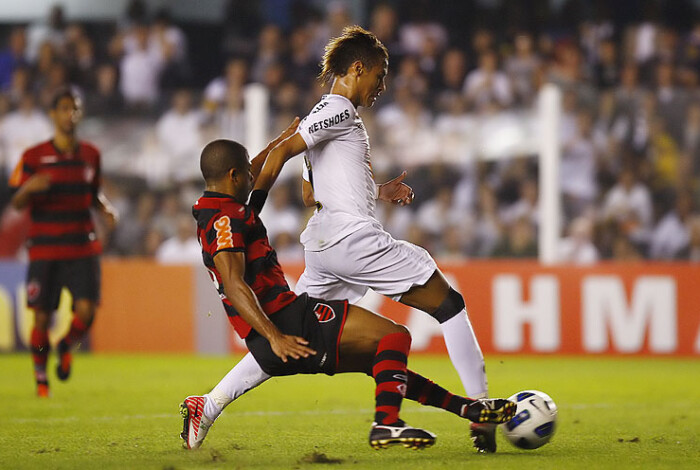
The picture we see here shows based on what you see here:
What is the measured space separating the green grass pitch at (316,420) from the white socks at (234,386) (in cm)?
20

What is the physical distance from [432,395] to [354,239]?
0.78 metres

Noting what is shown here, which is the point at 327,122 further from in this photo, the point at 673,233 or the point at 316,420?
the point at 673,233

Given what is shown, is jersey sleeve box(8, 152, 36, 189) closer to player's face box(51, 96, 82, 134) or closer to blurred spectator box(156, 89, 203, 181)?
player's face box(51, 96, 82, 134)

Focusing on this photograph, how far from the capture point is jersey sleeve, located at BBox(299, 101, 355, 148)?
4977mm

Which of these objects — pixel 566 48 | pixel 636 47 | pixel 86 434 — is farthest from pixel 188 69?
pixel 86 434

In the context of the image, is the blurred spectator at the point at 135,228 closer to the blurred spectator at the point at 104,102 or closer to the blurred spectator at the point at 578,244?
the blurred spectator at the point at 104,102

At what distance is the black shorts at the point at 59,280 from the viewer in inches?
321

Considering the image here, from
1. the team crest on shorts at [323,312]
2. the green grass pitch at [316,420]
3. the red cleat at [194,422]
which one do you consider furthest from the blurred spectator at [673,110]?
the red cleat at [194,422]

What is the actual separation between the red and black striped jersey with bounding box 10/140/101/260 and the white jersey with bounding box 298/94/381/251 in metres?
3.42

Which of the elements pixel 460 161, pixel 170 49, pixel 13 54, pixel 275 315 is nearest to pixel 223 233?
pixel 275 315

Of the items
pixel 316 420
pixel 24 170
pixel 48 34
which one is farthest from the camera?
pixel 48 34

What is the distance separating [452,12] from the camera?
15.2 m

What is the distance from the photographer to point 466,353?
5.10 m

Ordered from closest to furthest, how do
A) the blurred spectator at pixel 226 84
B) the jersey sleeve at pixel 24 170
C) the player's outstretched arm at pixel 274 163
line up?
the player's outstretched arm at pixel 274 163 < the jersey sleeve at pixel 24 170 < the blurred spectator at pixel 226 84
